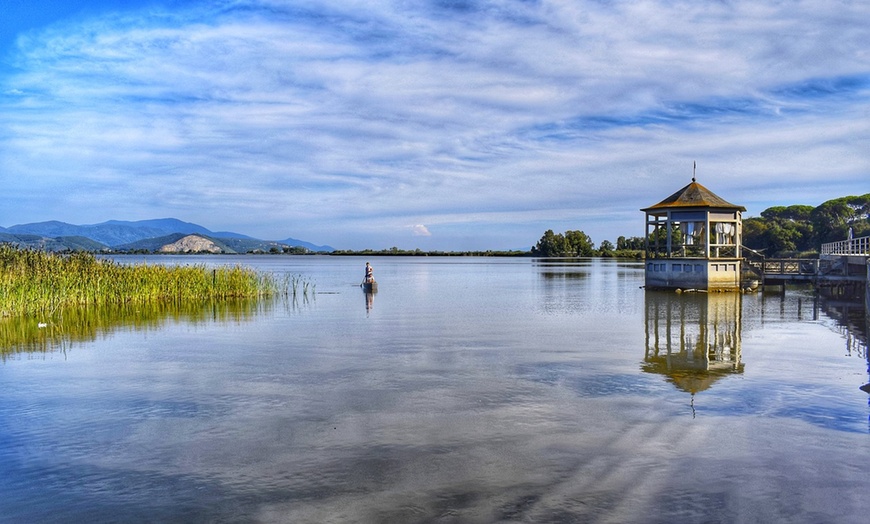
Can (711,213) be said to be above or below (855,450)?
above

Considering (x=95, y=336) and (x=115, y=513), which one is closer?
(x=115, y=513)

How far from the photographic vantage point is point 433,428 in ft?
33.0

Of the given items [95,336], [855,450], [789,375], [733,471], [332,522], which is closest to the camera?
[332,522]

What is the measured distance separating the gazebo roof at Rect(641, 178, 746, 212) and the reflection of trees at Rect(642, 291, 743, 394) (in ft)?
25.1

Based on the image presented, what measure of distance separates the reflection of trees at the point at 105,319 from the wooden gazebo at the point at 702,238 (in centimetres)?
2429

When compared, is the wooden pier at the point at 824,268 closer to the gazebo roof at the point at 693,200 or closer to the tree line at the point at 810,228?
the gazebo roof at the point at 693,200

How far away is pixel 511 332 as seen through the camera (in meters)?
22.5

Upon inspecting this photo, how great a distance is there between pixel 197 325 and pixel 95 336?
390cm

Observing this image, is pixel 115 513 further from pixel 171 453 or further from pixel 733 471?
pixel 733 471

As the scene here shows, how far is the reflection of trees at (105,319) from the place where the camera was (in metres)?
19.4

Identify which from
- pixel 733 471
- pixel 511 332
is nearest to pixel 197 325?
pixel 511 332

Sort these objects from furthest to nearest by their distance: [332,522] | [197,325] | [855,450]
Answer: [197,325] → [855,450] → [332,522]

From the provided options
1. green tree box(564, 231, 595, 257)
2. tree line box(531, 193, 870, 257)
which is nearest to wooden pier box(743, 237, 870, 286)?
tree line box(531, 193, 870, 257)

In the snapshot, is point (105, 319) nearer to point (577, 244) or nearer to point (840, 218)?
point (840, 218)
